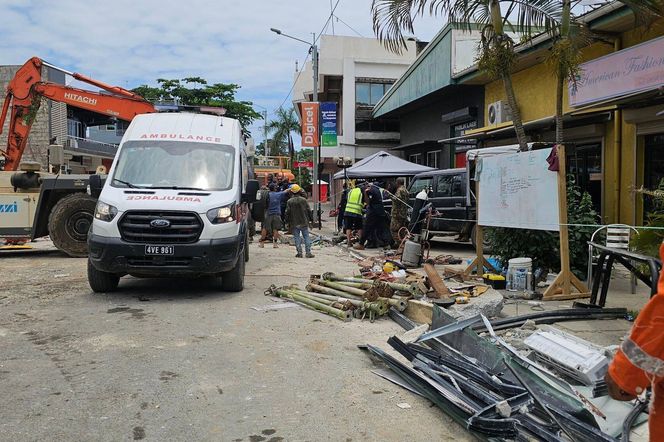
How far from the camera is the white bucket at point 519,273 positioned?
8141mm

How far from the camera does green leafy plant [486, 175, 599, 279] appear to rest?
8.63 m

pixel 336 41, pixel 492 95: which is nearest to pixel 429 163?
pixel 492 95

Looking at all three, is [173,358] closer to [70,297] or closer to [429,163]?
[70,297]

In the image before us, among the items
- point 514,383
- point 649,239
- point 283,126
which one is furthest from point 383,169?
point 283,126

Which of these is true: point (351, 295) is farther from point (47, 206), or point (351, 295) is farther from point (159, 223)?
point (47, 206)

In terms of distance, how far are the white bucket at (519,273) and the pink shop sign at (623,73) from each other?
427 centimetres

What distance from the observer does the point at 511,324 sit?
618 cm

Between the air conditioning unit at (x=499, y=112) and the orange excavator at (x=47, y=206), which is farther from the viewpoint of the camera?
the air conditioning unit at (x=499, y=112)

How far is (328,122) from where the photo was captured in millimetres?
23875

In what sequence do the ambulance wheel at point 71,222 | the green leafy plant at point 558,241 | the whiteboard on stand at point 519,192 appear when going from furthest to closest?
the ambulance wheel at point 71,222
the green leafy plant at point 558,241
the whiteboard on stand at point 519,192

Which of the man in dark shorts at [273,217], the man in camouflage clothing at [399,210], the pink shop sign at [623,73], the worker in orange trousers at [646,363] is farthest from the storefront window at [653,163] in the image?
the worker in orange trousers at [646,363]

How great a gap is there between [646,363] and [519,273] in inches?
250

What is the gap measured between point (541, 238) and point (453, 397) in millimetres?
5355

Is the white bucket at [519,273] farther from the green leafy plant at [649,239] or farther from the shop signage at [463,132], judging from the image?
the shop signage at [463,132]
